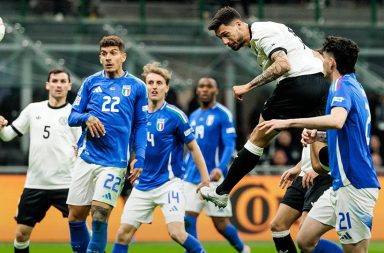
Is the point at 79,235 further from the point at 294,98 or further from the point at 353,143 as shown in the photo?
the point at 353,143

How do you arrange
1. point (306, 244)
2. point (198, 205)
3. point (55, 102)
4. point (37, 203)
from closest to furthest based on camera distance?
point (306, 244) < point (37, 203) < point (55, 102) < point (198, 205)

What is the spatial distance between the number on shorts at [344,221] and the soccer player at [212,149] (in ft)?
16.2

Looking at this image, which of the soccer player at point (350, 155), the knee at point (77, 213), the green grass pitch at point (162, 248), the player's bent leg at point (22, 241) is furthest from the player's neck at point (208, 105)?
the soccer player at point (350, 155)

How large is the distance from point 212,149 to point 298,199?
3528 mm

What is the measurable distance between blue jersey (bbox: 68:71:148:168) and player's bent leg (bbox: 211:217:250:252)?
3.54 meters

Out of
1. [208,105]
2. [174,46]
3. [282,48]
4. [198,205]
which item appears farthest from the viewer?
[174,46]

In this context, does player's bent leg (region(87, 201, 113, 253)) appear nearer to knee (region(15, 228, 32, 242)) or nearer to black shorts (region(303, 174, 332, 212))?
knee (region(15, 228, 32, 242))

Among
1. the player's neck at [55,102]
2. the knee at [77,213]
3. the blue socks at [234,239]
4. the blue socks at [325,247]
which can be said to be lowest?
the blue socks at [234,239]

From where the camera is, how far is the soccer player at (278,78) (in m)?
9.35

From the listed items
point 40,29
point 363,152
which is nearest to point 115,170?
point 363,152

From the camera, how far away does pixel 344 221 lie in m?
8.43

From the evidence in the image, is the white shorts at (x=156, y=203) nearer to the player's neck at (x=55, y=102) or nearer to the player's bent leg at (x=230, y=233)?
the player's neck at (x=55, y=102)

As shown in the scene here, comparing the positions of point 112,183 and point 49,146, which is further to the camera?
point 49,146

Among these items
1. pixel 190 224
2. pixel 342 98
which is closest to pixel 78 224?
pixel 190 224
